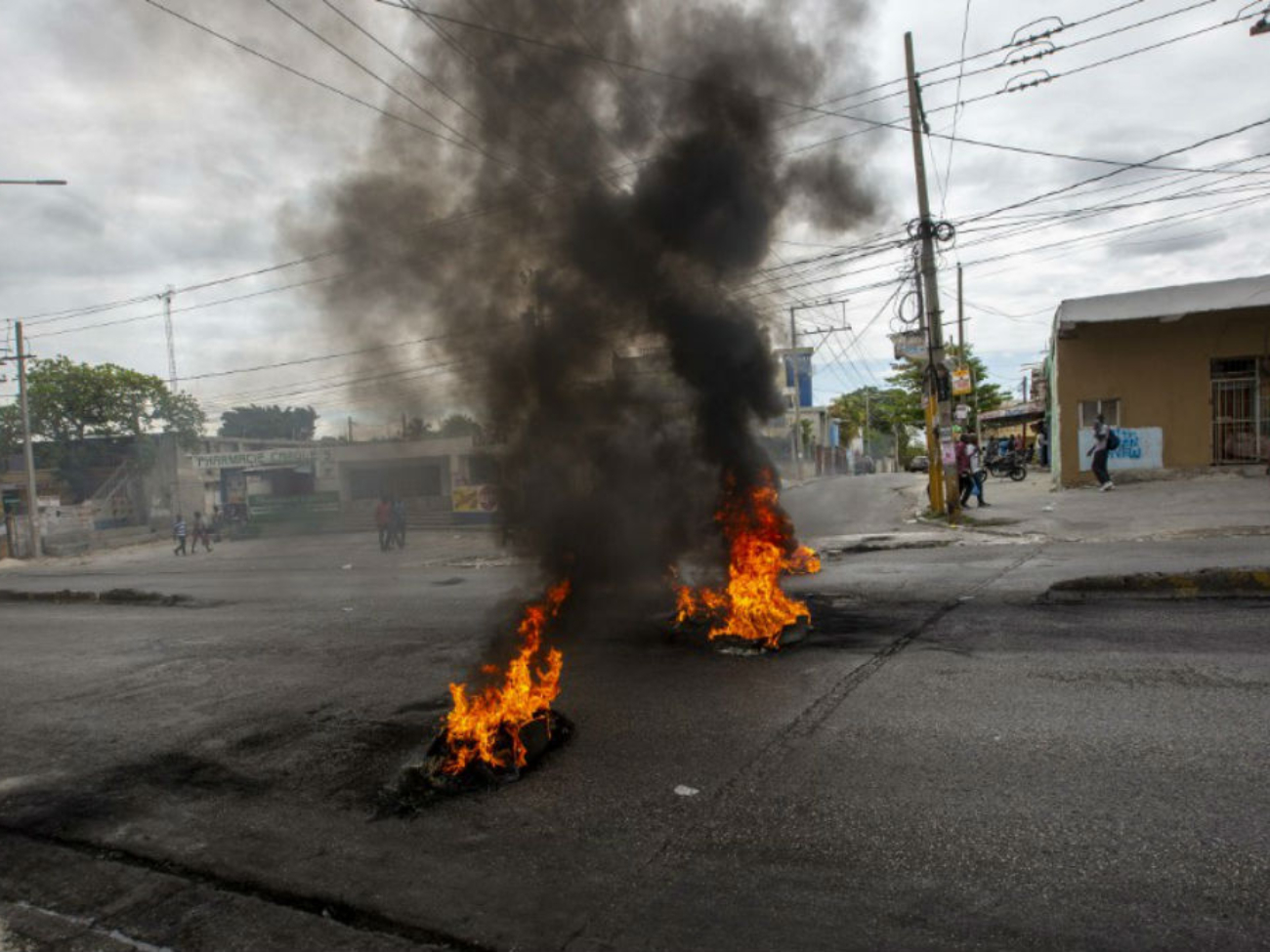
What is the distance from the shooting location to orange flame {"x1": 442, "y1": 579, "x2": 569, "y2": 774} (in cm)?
415

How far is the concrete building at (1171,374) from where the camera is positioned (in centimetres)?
1675

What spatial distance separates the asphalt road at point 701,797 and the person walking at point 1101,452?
11155 mm

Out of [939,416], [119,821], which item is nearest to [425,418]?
[119,821]

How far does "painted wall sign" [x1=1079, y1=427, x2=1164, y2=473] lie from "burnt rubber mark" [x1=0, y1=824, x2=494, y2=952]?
18.5 metres

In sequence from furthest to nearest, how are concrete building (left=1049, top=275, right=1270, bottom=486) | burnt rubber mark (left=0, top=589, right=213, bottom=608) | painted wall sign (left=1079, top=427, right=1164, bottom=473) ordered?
painted wall sign (left=1079, top=427, right=1164, bottom=473) < concrete building (left=1049, top=275, right=1270, bottom=486) < burnt rubber mark (left=0, top=589, right=213, bottom=608)

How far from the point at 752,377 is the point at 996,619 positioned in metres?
3.00

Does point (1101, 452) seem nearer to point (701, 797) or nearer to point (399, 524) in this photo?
point (701, 797)

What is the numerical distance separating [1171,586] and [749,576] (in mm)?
4033

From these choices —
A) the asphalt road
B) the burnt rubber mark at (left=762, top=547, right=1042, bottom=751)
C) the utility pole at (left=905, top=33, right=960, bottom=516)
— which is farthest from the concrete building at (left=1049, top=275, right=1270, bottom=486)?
the asphalt road

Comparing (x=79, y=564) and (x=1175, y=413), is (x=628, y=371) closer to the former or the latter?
(x=1175, y=413)

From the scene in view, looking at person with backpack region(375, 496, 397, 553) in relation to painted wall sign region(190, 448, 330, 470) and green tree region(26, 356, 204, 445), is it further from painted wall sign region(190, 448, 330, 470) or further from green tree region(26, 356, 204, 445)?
green tree region(26, 356, 204, 445)

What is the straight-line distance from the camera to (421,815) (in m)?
3.72

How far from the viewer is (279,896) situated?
3.10 metres

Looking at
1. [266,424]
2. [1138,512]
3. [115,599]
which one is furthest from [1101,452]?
[266,424]
